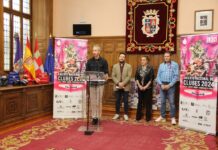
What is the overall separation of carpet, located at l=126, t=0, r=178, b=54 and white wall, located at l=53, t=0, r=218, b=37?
0.18 metres

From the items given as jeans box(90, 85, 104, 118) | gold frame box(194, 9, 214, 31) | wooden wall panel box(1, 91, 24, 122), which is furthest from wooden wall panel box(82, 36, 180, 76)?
wooden wall panel box(1, 91, 24, 122)

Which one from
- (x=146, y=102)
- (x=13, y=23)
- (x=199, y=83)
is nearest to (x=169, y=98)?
(x=146, y=102)

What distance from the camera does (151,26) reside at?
637 cm

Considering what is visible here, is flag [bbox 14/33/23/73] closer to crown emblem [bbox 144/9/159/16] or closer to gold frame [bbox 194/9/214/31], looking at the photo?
crown emblem [bbox 144/9/159/16]

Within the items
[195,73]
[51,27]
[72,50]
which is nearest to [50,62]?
[72,50]

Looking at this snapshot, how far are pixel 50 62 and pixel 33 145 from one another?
2.88m

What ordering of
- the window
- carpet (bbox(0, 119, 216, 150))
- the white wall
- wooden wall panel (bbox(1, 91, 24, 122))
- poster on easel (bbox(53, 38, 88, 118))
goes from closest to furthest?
carpet (bbox(0, 119, 216, 150)) → wooden wall panel (bbox(1, 91, 24, 122)) → poster on easel (bbox(53, 38, 88, 118)) → the white wall → the window

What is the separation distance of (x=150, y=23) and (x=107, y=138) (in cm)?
323

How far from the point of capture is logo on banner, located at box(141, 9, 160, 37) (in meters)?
6.32

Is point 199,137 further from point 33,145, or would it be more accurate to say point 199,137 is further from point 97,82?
point 33,145

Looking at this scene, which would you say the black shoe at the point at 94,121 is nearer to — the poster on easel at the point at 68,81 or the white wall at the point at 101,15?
the poster on easel at the point at 68,81

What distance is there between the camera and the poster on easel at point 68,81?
5855mm

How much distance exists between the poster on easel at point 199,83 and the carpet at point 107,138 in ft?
0.85

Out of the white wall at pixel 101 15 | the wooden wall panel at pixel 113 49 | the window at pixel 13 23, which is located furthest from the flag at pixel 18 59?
the wooden wall panel at pixel 113 49
